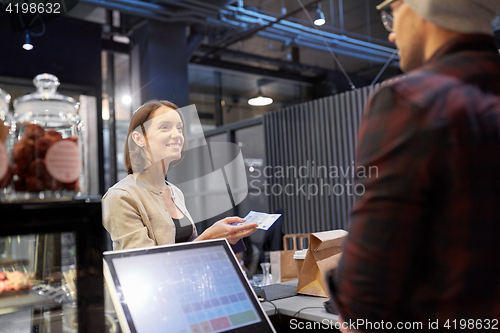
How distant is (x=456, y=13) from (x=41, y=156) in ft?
2.39

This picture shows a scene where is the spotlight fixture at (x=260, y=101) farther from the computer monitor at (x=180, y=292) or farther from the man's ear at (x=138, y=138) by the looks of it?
the computer monitor at (x=180, y=292)

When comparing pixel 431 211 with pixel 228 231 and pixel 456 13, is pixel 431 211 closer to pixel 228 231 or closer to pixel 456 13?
pixel 456 13

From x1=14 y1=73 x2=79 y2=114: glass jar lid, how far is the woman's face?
3.29ft

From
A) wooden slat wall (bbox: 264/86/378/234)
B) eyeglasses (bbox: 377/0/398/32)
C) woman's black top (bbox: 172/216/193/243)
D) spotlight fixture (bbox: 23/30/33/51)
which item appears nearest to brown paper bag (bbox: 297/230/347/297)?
woman's black top (bbox: 172/216/193/243)

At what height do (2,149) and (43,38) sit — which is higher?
(43,38)

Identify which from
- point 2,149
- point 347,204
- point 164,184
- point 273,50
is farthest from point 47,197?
point 273,50

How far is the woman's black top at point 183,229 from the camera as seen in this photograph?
184 cm

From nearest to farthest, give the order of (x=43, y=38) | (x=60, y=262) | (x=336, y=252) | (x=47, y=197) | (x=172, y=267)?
1. (x=47, y=197)
2. (x=60, y=262)
3. (x=172, y=267)
4. (x=336, y=252)
5. (x=43, y=38)

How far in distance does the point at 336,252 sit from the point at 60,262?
1179 millimetres

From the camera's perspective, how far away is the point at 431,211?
23.7 inches

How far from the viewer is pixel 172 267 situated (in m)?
0.97

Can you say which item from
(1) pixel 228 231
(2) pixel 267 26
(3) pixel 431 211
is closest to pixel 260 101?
(2) pixel 267 26

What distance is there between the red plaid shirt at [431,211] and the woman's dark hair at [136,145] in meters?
1.42

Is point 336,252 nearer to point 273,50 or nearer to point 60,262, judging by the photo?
point 60,262
